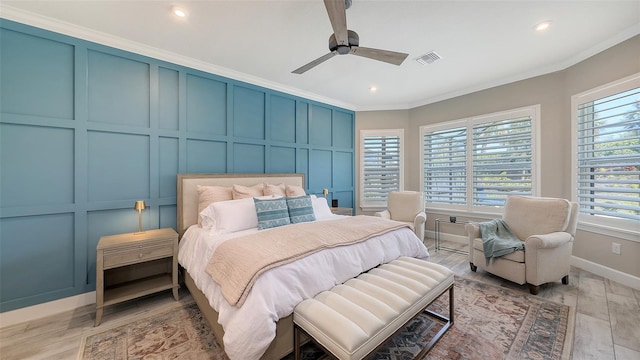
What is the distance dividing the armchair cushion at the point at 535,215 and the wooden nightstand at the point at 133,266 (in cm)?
438

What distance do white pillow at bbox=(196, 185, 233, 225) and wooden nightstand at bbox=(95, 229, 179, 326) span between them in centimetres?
46

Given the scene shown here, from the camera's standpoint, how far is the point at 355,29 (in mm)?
2514

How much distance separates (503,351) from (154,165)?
3.94m

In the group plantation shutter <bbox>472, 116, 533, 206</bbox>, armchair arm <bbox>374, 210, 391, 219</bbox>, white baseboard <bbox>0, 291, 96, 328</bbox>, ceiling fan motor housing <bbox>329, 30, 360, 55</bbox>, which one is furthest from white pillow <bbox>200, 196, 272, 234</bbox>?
plantation shutter <bbox>472, 116, 533, 206</bbox>

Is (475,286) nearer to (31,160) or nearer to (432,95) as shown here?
(432,95)

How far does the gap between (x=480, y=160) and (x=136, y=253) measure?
5241 mm

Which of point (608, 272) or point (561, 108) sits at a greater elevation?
point (561, 108)

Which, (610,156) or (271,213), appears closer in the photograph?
(271,213)

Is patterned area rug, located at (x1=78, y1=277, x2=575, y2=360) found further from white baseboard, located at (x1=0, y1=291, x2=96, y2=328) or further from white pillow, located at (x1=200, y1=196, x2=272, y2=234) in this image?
white pillow, located at (x1=200, y1=196, x2=272, y2=234)

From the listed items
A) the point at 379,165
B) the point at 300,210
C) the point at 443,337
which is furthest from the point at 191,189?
the point at 379,165

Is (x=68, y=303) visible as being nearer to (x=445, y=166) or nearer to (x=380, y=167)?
(x=380, y=167)

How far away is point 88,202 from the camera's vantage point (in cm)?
253

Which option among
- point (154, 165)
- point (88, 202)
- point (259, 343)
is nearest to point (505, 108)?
point (259, 343)

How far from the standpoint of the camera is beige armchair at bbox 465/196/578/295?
103 inches
